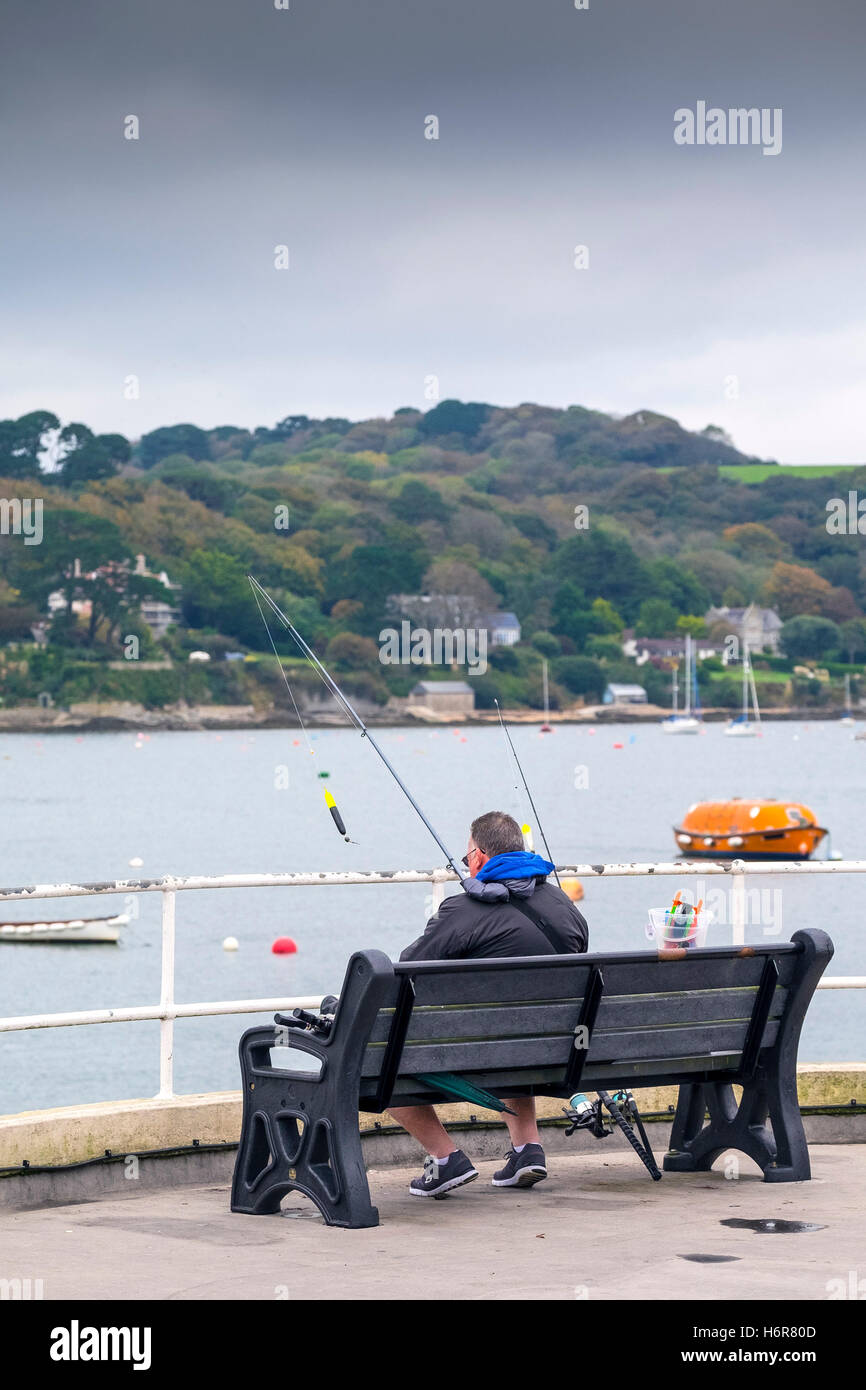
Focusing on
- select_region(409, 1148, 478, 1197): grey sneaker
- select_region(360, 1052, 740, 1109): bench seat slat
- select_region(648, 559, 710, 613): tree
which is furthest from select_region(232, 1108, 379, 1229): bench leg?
select_region(648, 559, 710, 613): tree

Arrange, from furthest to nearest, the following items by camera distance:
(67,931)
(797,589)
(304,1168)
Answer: (797,589)
(67,931)
(304,1168)

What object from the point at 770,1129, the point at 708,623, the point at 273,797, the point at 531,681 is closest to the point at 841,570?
the point at 708,623

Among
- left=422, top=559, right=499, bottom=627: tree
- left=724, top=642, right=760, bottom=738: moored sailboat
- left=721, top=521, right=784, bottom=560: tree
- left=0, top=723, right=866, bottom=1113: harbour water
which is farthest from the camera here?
left=721, top=521, right=784, bottom=560: tree

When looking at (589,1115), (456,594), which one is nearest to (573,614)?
(456,594)

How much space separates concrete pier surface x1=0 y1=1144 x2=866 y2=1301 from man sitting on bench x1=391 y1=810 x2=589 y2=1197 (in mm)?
173

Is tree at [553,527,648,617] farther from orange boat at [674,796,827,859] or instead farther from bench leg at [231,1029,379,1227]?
bench leg at [231,1029,379,1227]

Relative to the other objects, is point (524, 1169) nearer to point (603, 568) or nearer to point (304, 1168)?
point (304, 1168)

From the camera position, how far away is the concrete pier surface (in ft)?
16.4

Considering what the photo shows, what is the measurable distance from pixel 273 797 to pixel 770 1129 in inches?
4277

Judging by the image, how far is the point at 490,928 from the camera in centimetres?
616

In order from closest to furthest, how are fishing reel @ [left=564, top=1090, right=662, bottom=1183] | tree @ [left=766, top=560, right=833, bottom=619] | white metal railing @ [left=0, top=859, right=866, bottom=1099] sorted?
white metal railing @ [left=0, top=859, right=866, bottom=1099] → fishing reel @ [left=564, top=1090, right=662, bottom=1183] → tree @ [left=766, top=560, right=833, bottom=619]

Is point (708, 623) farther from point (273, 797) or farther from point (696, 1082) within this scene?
point (696, 1082)

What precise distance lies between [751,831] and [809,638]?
428 feet

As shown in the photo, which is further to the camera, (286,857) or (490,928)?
(286,857)
